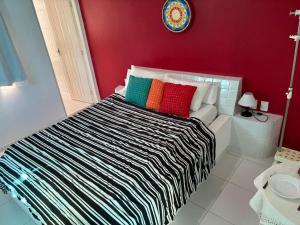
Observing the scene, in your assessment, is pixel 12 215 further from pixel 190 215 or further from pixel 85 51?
pixel 85 51

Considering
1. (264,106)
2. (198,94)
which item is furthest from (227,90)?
(264,106)

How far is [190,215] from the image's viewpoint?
1922 mm

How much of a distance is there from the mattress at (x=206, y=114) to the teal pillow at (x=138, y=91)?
1.97 ft

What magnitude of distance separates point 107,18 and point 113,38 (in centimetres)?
29

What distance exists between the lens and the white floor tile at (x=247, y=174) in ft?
7.09

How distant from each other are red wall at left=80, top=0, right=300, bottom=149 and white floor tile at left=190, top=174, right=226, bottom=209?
2.99 ft

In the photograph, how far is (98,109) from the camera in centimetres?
273

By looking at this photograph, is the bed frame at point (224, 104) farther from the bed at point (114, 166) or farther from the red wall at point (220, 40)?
the red wall at point (220, 40)

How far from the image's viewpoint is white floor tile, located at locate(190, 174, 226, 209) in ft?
6.64

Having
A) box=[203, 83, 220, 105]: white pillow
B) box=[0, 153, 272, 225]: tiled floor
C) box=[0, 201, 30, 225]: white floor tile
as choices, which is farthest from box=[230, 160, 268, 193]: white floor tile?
box=[0, 201, 30, 225]: white floor tile

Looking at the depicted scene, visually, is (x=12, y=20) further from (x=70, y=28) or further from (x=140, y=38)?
(x=140, y=38)

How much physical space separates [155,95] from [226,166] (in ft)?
3.65

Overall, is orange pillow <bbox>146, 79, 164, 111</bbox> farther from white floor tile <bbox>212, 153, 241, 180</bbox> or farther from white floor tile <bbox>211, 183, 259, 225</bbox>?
white floor tile <bbox>211, 183, 259, 225</bbox>

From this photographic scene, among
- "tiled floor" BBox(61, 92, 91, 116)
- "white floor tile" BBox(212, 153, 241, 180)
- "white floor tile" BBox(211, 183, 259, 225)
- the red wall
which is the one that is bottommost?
"white floor tile" BBox(211, 183, 259, 225)
